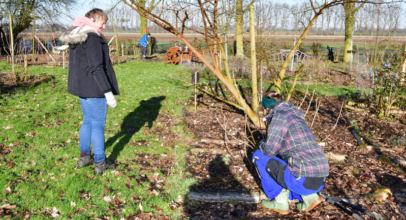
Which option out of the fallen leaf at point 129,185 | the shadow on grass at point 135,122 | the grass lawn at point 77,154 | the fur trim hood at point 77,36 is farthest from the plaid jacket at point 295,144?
the shadow on grass at point 135,122

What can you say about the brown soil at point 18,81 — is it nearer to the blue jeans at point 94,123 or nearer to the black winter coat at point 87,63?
the blue jeans at point 94,123

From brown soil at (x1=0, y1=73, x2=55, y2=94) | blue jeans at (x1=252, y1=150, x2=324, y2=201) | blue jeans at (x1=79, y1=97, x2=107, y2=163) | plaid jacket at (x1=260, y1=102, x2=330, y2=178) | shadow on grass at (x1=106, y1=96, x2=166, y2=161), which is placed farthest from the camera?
brown soil at (x1=0, y1=73, x2=55, y2=94)

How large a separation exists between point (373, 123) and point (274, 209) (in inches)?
177

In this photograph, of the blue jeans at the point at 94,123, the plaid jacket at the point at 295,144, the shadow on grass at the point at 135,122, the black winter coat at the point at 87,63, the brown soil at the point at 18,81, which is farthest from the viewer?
the brown soil at the point at 18,81

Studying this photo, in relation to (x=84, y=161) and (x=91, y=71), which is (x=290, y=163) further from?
(x=84, y=161)

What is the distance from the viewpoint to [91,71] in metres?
3.34

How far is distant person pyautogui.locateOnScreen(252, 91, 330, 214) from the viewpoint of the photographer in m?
3.09

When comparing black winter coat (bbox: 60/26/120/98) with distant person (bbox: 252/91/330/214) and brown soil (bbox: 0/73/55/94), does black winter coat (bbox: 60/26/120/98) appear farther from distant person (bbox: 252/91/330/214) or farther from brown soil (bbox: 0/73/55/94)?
brown soil (bbox: 0/73/55/94)

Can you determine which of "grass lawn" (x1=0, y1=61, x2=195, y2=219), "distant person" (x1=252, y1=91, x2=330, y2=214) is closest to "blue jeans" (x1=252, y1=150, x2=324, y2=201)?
"distant person" (x1=252, y1=91, x2=330, y2=214)

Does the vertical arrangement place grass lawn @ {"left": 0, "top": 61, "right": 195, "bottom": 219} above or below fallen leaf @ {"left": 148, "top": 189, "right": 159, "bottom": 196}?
above

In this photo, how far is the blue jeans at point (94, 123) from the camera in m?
3.55

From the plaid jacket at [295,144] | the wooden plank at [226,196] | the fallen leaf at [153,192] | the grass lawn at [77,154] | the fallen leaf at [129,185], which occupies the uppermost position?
the plaid jacket at [295,144]

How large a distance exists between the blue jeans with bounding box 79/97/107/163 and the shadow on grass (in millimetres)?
791

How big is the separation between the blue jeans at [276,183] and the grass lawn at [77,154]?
1045 millimetres
